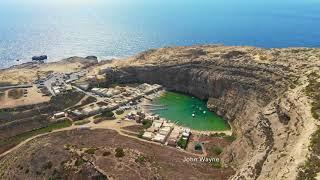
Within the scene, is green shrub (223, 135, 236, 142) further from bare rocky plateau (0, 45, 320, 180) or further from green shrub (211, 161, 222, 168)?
green shrub (211, 161, 222, 168)

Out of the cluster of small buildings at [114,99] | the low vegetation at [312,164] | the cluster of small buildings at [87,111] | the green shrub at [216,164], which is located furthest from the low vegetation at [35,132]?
the low vegetation at [312,164]

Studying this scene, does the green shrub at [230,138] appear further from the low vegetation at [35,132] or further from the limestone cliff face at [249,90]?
the low vegetation at [35,132]

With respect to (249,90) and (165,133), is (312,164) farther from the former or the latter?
(249,90)

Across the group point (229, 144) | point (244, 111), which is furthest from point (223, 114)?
point (229, 144)

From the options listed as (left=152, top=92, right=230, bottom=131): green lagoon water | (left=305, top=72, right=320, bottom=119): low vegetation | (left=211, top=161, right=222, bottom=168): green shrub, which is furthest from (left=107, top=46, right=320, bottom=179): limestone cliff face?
(left=152, top=92, right=230, bottom=131): green lagoon water

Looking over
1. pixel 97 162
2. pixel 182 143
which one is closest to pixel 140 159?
pixel 97 162

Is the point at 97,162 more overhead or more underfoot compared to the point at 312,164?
more underfoot

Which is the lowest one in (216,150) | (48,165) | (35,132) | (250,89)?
(35,132)
